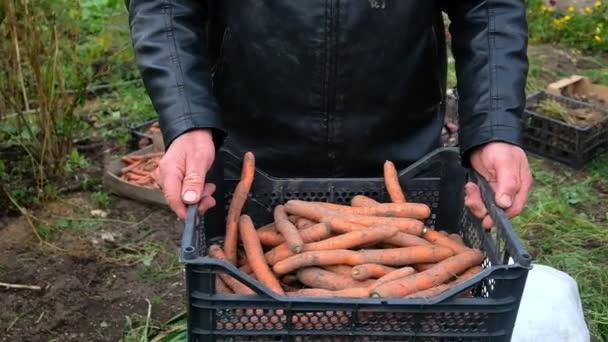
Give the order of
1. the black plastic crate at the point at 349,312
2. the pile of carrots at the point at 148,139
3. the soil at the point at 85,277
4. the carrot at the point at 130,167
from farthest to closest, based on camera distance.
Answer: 1. the pile of carrots at the point at 148,139
2. the carrot at the point at 130,167
3. the soil at the point at 85,277
4. the black plastic crate at the point at 349,312

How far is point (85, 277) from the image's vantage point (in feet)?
12.5

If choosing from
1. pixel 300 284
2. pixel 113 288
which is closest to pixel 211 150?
pixel 300 284

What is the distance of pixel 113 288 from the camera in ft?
12.4

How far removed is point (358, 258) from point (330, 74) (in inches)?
26.7

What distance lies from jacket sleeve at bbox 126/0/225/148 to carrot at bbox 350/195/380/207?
14.1 inches

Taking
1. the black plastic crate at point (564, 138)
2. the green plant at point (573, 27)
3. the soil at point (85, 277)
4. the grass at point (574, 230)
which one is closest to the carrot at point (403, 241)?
the grass at point (574, 230)

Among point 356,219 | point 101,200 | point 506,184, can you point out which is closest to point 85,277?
point 101,200

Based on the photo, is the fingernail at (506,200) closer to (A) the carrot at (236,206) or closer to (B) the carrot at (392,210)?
(B) the carrot at (392,210)

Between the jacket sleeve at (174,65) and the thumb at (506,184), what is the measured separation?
66 cm

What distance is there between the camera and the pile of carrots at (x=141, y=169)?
4.59 metres

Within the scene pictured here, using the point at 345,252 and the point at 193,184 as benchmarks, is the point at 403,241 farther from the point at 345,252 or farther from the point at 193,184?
the point at 193,184

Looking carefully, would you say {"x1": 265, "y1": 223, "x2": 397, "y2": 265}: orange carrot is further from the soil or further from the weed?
the weed

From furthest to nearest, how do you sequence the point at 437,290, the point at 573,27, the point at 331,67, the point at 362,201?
the point at 573,27, the point at 331,67, the point at 362,201, the point at 437,290

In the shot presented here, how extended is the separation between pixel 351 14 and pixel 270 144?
0.47 m
